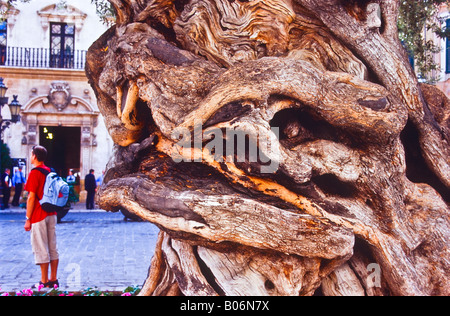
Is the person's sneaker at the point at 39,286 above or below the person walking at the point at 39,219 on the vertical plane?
below

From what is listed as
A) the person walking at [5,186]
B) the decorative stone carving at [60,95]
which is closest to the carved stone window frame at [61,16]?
the decorative stone carving at [60,95]

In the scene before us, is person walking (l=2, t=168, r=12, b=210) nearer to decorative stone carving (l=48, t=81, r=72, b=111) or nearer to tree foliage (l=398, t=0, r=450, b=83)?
decorative stone carving (l=48, t=81, r=72, b=111)

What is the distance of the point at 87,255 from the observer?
8.31 meters

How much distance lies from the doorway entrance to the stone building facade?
2155mm

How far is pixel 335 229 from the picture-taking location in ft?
9.00

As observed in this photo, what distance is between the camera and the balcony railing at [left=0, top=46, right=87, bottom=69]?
21297 millimetres

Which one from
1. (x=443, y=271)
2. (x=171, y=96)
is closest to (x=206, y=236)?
(x=171, y=96)

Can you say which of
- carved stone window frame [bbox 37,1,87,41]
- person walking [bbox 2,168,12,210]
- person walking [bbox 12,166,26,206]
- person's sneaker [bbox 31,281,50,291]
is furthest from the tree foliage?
carved stone window frame [bbox 37,1,87,41]

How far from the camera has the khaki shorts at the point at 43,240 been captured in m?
5.66

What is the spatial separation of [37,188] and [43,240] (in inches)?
26.3

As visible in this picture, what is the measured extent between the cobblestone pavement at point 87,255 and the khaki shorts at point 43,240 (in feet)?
1.59

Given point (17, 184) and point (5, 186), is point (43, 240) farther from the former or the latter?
point (17, 184)

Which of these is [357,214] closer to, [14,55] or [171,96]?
[171,96]

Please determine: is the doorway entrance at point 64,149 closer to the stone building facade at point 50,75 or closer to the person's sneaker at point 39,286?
the stone building facade at point 50,75
